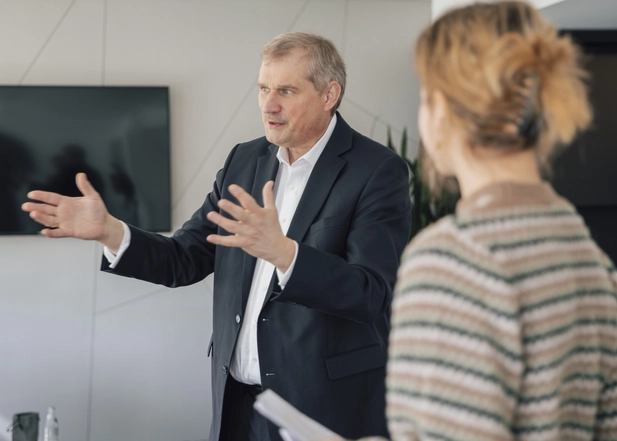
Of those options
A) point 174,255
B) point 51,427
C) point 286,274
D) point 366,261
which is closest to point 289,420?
point 286,274

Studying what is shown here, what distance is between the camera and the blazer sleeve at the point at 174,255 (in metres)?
1.93

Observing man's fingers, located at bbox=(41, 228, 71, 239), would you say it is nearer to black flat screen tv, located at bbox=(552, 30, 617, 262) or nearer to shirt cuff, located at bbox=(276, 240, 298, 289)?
shirt cuff, located at bbox=(276, 240, 298, 289)

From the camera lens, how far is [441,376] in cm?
79

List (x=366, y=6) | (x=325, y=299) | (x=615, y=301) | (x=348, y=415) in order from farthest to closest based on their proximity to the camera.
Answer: (x=366, y=6) < (x=348, y=415) < (x=325, y=299) < (x=615, y=301)

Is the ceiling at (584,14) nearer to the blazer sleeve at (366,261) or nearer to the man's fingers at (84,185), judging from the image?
the blazer sleeve at (366,261)

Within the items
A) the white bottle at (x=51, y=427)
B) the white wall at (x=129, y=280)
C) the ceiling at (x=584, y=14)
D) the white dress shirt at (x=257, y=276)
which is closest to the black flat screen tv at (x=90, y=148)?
the white wall at (x=129, y=280)

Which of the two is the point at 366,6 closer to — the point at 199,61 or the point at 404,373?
the point at 199,61

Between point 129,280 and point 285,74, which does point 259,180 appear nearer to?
point 285,74

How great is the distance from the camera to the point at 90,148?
4.01 meters

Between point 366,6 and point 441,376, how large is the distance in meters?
3.81

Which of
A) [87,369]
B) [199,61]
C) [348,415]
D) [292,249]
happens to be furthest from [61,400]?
[292,249]

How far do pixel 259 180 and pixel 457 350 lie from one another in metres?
1.37

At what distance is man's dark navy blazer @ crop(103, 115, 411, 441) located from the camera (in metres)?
1.81

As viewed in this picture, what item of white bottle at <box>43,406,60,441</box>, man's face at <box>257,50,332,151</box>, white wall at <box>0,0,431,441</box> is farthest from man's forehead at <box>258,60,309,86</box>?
white wall at <box>0,0,431,441</box>
